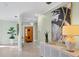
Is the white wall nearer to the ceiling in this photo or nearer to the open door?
the open door

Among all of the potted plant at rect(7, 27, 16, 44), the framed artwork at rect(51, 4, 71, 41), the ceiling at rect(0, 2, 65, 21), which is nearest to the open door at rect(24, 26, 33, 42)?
the potted plant at rect(7, 27, 16, 44)

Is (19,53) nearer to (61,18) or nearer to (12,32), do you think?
(61,18)

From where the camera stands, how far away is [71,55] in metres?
3.67

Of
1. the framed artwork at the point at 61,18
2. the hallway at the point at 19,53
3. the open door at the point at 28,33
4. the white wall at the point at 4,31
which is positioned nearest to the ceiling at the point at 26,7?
the framed artwork at the point at 61,18

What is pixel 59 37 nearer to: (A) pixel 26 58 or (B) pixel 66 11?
(B) pixel 66 11

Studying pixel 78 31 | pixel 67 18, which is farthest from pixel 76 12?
pixel 78 31

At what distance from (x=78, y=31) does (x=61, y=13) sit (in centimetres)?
178

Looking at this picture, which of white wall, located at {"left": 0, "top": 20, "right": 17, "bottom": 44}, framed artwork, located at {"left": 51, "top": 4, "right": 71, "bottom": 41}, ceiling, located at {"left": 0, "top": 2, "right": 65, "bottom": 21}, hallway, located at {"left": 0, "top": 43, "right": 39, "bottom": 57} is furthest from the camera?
white wall, located at {"left": 0, "top": 20, "right": 17, "bottom": 44}

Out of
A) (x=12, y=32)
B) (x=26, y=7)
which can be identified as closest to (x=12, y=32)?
(x=12, y=32)

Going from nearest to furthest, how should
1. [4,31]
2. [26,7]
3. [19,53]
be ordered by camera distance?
[26,7] → [19,53] → [4,31]

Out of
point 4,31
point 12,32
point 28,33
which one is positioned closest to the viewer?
point 4,31

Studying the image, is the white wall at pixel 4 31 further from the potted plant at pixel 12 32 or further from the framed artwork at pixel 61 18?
the framed artwork at pixel 61 18

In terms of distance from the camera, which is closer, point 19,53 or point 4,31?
point 19,53

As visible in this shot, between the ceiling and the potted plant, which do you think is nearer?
the ceiling
